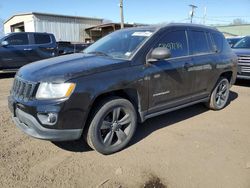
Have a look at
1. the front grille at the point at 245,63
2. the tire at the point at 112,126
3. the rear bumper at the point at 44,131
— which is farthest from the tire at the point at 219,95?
the rear bumper at the point at 44,131

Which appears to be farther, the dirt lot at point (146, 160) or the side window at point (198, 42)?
the side window at point (198, 42)

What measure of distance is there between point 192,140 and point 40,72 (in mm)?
2582

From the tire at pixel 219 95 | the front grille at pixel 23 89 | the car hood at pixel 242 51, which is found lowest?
the tire at pixel 219 95

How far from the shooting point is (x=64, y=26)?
29.8m

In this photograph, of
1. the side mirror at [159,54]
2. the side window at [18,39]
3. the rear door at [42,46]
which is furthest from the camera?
the rear door at [42,46]

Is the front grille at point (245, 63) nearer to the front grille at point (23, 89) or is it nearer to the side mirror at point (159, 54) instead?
the side mirror at point (159, 54)

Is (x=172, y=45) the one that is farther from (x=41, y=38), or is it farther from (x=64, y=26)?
(x=64, y=26)

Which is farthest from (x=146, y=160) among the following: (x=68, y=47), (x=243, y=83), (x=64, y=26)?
(x=64, y=26)

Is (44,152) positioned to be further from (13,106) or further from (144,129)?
(144,129)

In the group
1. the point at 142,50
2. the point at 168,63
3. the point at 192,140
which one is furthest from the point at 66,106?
the point at 192,140

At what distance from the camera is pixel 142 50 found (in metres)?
3.95

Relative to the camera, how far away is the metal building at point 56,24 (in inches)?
1081

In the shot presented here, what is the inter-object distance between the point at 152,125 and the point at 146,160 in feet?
4.51

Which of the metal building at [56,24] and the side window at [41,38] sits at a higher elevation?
the metal building at [56,24]
